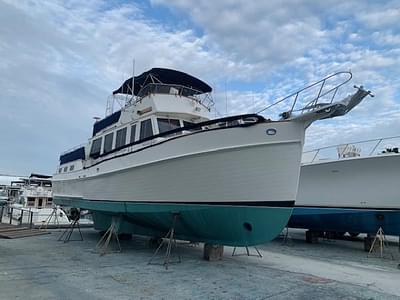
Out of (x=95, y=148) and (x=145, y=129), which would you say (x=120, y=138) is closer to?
(x=145, y=129)

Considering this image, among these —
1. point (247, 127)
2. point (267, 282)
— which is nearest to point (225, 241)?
point (267, 282)

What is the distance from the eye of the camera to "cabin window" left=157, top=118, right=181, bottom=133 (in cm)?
815

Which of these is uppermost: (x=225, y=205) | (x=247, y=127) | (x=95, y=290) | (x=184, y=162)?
(x=247, y=127)

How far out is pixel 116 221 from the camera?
8.84 m

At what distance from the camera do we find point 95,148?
1091cm

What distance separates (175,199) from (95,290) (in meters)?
2.55

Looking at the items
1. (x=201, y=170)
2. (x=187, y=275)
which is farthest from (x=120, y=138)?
(x=187, y=275)

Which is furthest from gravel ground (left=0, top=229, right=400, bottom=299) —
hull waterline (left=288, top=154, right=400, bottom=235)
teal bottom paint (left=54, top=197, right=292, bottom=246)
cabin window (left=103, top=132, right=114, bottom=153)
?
cabin window (left=103, top=132, right=114, bottom=153)

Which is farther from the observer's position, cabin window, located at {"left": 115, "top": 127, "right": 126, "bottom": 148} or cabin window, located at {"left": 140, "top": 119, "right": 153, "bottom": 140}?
cabin window, located at {"left": 115, "top": 127, "right": 126, "bottom": 148}

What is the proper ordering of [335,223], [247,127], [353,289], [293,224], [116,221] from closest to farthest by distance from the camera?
[353,289] → [247,127] → [116,221] → [335,223] → [293,224]

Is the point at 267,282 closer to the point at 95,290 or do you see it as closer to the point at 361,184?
the point at 95,290

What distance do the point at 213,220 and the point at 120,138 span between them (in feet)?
13.8

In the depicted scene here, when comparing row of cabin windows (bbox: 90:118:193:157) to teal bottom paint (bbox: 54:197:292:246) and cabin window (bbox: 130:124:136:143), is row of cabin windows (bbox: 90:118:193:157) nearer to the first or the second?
cabin window (bbox: 130:124:136:143)

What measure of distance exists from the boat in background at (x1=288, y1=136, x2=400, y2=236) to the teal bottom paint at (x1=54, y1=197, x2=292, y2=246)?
5.54 metres
